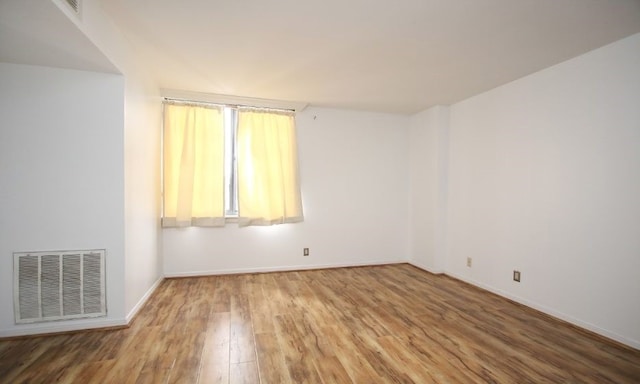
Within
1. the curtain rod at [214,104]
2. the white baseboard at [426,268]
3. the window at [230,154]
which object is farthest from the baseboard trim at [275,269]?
the curtain rod at [214,104]

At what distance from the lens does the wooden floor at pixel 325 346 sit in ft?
5.57

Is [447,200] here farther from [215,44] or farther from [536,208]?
[215,44]

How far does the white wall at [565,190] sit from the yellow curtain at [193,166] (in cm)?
320

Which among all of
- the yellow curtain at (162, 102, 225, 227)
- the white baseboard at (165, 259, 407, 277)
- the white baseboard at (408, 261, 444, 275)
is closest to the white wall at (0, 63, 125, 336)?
the yellow curtain at (162, 102, 225, 227)

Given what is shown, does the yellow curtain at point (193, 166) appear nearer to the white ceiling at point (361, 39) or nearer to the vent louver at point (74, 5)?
the white ceiling at point (361, 39)

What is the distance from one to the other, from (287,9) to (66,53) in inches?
60.1

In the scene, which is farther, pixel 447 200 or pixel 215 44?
pixel 447 200

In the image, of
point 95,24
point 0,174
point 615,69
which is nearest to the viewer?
point 95,24

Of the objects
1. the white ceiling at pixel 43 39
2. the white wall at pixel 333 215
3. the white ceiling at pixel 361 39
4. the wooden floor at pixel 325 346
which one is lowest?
the wooden floor at pixel 325 346

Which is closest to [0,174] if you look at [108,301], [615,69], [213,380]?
[108,301]

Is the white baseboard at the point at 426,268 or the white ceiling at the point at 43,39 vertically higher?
the white ceiling at the point at 43,39

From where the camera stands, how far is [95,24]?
1.76 meters

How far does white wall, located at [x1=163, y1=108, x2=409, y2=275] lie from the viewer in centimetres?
361

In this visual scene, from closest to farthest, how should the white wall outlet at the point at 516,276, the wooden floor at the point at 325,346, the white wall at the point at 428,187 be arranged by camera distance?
the wooden floor at the point at 325,346, the white wall outlet at the point at 516,276, the white wall at the point at 428,187
